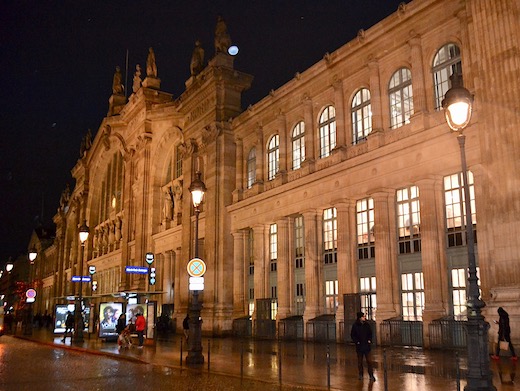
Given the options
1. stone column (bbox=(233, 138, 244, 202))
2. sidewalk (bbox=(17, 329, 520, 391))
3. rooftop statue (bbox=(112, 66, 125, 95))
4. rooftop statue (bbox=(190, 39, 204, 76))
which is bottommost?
sidewalk (bbox=(17, 329, 520, 391))

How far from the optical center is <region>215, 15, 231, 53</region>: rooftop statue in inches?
1490

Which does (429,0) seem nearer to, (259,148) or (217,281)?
(259,148)

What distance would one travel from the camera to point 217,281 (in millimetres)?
34969

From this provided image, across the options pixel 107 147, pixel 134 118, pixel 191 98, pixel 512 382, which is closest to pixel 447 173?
pixel 512 382

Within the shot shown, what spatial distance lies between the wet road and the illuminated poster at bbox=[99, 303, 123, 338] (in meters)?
8.81

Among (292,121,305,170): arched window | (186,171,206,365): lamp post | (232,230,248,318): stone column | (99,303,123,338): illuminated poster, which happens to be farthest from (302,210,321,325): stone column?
(99,303,123,338): illuminated poster

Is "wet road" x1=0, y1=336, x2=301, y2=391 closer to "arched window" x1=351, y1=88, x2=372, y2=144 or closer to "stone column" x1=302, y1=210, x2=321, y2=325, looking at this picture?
"stone column" x1=302, y1=210, x2=321, y2=325

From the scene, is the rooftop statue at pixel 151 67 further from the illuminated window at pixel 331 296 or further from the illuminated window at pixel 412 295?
the illuminated window at pixel 412 295

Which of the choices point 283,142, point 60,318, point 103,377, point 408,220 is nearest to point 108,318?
point 60,318

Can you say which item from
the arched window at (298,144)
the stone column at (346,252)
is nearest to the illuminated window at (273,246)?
the arched window at (298,144)

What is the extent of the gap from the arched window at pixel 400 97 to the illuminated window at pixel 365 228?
4.00 meters

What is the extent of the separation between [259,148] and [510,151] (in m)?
18.6

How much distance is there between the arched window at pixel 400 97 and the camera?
2414cm

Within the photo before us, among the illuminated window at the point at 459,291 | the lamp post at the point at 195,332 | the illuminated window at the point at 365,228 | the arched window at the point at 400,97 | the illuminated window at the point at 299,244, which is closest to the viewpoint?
the lamp post at the point at 195,332
